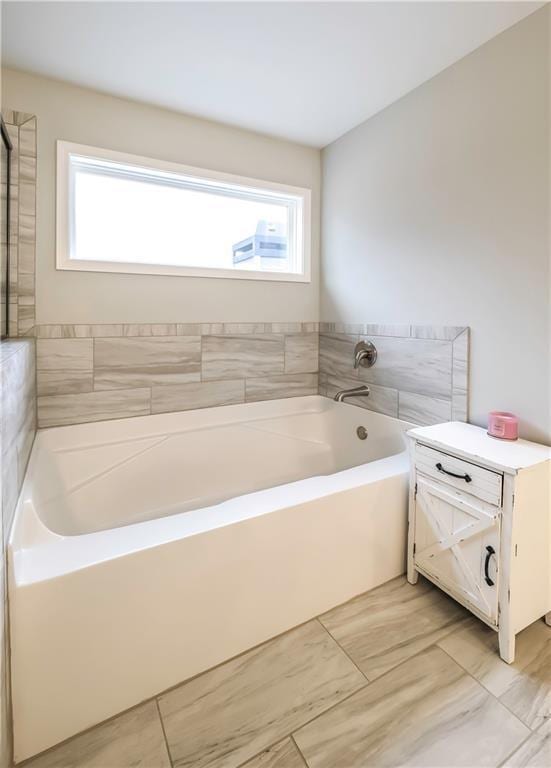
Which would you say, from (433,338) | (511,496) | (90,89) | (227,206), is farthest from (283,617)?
(90,89)

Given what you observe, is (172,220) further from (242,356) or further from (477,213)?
(477,213)

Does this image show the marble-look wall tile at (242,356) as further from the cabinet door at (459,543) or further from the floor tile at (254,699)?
the floor tile at (254,699)

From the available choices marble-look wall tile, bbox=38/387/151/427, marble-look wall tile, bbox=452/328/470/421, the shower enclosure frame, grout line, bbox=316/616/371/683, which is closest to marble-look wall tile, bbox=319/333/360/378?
marble-look wall tile, bbox=452/328/470/421

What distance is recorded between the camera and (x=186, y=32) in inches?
63.7

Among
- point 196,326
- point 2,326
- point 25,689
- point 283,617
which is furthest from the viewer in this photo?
point 196,326

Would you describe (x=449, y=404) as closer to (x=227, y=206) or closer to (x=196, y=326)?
(x=196, y=326)

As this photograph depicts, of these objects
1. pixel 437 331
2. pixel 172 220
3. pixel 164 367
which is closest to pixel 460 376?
pixel 437 331

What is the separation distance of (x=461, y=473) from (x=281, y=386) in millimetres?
1534

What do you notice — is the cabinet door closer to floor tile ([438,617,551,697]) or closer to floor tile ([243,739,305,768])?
floor tile ([438,617,551,697])

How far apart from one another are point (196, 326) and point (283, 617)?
1.68m

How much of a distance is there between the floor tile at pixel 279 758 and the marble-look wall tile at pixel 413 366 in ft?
5.08

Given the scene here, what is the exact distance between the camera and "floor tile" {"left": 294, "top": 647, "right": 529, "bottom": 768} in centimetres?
100

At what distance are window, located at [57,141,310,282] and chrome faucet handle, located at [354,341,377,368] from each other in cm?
73

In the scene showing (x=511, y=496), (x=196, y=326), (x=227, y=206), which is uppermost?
(x=227, y=206)
